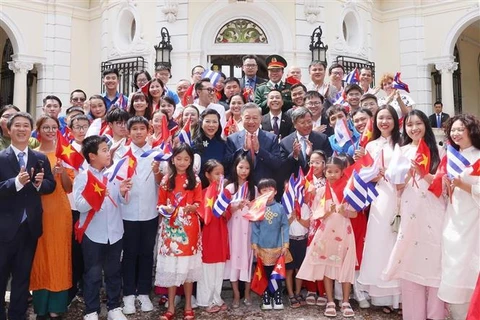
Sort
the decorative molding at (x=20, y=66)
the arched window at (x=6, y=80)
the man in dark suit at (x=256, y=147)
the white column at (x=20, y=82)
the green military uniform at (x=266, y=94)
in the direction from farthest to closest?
1. the arched window at (x=6, y=80)
2. the white column at (x=20, y=82)
3. the decorative molding at (x=20, y=66)
4. the green military uniform at (x=266, y=94)
5. the man in dark suit at (x=256, y=147)

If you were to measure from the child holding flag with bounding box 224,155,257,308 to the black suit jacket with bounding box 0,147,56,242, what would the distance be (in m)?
1.70

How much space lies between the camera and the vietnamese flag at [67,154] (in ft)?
13.6

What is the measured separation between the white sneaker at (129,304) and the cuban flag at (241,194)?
1.35 m

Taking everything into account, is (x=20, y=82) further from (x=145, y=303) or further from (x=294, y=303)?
(x=294, y=303)

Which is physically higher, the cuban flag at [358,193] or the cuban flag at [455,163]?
the cuban flag at [455,163]

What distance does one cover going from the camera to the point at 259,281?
→ 444 cm

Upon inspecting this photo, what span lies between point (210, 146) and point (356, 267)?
195 centimetres

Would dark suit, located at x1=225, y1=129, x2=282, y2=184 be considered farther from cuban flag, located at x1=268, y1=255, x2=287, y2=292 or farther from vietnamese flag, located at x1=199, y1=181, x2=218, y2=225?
cuban flag, located at x1=268, y1=255, x2=287, y2=292

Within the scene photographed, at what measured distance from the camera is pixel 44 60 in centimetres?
1384

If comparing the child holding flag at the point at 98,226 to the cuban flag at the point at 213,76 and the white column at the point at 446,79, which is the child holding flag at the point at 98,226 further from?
the white column at the point at 446,79

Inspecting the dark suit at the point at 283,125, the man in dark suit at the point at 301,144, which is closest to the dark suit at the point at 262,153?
the man in dark suit at the point at 301,144

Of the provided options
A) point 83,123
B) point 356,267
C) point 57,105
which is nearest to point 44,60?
point 57,105

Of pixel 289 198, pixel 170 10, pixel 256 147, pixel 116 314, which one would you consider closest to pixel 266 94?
pixel 256 147

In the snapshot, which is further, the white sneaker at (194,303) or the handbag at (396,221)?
the white sneaker at (194,303)
